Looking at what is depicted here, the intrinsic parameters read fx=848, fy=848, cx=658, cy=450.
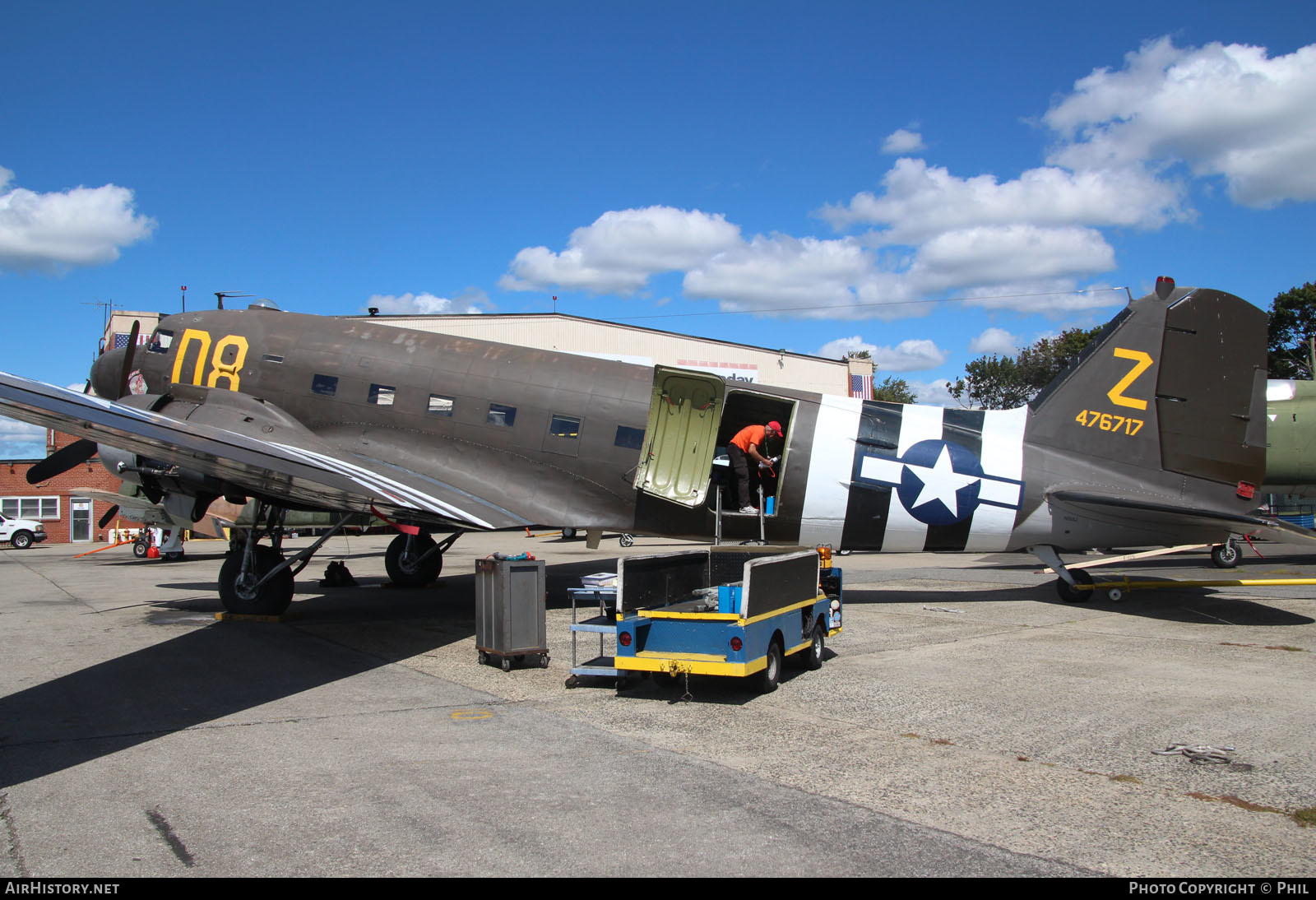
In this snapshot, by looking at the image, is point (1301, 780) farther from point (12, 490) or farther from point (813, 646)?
point (12, 490)

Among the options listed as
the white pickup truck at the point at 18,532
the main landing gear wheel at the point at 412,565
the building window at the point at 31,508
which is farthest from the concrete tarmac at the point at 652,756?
the building window at the point at 31,508

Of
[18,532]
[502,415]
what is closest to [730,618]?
[502,415]

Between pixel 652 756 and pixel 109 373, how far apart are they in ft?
45.2

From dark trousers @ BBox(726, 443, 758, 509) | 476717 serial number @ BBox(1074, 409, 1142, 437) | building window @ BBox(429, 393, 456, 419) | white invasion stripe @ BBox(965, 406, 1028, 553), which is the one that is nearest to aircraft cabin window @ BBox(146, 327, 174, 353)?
building window @ BBox(429, 393, 456, 419)

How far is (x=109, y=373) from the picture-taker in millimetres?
Answer: 15414

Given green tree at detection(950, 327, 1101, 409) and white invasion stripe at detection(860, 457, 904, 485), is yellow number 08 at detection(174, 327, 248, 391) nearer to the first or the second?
white invasion stripe at detection(860, 457, 904, 485)

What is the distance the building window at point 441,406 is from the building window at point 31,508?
46.5 meters

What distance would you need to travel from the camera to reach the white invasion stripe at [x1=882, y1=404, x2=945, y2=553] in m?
13.8

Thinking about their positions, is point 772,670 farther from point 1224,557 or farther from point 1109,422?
point 1224,557

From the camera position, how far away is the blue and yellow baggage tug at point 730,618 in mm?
8375

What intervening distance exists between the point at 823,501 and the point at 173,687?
9356mm

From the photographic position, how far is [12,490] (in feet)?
161

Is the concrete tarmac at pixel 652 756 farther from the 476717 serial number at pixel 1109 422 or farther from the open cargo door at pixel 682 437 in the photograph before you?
the 476717 serial number at pixel 1109 422

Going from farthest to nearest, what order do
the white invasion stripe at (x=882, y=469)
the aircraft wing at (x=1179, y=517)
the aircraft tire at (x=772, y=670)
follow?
1. the white invasion stripe at (x=882, y=469)
2. the aircraft wing at (x=1179, y=517)
3. the aircraft tire at (x=772, y=670)
